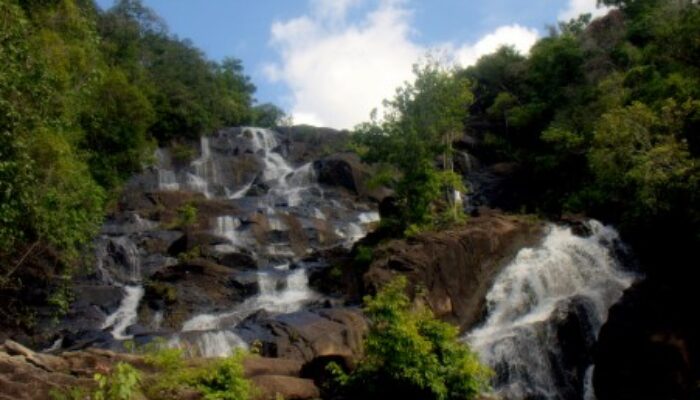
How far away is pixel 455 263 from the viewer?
832 inches

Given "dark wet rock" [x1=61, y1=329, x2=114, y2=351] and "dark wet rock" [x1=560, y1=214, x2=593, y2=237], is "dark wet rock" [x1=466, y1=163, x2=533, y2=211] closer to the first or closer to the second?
"dark wet rock" [x1=560, y1=214, x2=593, y2=237]

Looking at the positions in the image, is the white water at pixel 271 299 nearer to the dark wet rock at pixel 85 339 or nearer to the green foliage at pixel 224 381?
the dark wet rock at pixel 85 339

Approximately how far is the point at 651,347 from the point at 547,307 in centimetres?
471

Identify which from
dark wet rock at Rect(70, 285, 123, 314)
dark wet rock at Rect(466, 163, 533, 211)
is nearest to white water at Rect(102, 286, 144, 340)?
dark wet rock at Rect(70, 285, 123, 314)

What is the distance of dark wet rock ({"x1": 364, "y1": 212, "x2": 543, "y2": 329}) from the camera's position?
782 inches

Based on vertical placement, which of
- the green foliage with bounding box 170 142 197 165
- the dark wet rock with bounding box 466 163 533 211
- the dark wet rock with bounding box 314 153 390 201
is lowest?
the dark wet rock with bounding box 466 163 533 211

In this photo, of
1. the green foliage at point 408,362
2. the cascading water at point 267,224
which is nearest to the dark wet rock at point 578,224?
the cascading water at point 267,224

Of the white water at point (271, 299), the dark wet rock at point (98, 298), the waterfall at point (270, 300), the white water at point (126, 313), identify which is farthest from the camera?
the dark wet rock at point (98, 298)

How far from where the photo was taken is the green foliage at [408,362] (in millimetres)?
11117

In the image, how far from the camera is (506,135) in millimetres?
40375

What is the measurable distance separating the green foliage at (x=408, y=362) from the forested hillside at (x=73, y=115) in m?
7.23

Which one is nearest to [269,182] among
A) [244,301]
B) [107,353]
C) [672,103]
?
[244,301]

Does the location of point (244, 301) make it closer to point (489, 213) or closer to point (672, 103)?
point (489, 213)

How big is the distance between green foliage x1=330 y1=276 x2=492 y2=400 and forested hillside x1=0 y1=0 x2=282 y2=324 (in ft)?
23.7
